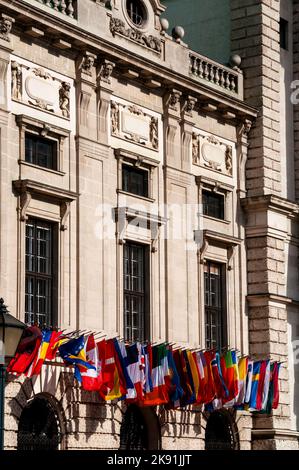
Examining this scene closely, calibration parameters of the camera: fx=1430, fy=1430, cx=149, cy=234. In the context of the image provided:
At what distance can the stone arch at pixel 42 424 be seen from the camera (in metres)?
36.1

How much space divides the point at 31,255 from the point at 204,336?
816 cm

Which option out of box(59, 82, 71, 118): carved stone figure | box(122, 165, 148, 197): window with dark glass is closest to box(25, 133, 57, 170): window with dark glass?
box(59, 82, 71, 118): carved stone figure

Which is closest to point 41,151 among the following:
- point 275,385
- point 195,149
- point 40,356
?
point 40,356

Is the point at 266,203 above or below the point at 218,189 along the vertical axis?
below

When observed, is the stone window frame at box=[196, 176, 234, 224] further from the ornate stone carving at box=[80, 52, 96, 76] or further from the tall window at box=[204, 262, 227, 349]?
the ornate stone carving at box=[80, 52, 96, 76]

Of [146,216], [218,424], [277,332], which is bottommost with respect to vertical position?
[218,424]

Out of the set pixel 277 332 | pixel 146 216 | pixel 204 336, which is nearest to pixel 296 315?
pixel 277 332

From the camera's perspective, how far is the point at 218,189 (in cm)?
4466

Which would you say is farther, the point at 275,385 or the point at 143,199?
the point at 275,385

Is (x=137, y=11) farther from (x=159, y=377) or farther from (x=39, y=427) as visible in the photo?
(x=39, y=427)

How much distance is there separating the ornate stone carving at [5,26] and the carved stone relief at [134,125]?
5.14 metres

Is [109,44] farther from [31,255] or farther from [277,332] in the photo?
[277,332]

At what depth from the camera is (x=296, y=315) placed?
46.8 meters

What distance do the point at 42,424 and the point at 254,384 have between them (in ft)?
29.6
